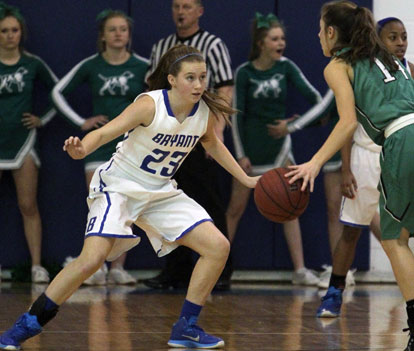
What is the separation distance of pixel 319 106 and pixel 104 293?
222 cm

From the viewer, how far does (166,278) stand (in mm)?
7340

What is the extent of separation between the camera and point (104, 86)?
7.48 metres

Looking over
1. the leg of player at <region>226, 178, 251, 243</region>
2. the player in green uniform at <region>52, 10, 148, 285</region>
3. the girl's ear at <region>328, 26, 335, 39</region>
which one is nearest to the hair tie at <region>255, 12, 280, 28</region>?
the player in green uniform at <region>52, 10, 148, 285</region>

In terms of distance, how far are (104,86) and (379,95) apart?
3273 mm

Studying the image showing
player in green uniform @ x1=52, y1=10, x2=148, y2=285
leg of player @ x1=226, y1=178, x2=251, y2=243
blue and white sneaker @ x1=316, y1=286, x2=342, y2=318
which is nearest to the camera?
blue and white sneaker @ x1=316, y1=286, x2=342, y2=318

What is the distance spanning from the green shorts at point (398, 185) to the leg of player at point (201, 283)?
803 mm

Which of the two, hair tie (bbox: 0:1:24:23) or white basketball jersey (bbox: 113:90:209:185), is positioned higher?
hair tie (bbox: 0:1:24:23)

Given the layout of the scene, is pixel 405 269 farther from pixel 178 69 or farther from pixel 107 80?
pixel 107 80

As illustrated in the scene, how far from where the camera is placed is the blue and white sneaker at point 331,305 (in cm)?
582

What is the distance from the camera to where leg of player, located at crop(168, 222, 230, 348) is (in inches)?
186

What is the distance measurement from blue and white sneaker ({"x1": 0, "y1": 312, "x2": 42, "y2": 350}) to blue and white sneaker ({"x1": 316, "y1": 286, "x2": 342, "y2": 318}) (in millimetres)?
1995

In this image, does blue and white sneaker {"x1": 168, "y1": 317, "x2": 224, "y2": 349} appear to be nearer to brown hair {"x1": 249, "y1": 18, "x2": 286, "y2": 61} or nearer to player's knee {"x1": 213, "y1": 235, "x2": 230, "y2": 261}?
player's knee {"x1": 213, "y1": 235, "x2": 230, "y2": 261}

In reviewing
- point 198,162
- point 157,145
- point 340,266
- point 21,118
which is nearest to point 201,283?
point 157,145

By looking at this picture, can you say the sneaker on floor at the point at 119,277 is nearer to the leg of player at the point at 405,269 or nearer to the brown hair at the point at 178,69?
the brown hair at the point at 178,69
